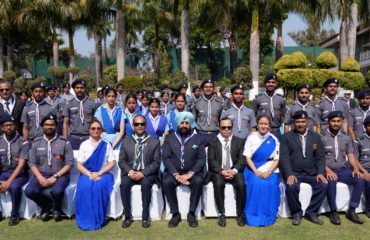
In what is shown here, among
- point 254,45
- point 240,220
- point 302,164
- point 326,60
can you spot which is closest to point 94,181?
point 240,220

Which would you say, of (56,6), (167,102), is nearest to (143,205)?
(167,102)

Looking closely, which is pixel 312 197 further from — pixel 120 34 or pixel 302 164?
pixel 120 34

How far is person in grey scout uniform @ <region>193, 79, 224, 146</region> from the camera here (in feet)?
19.7

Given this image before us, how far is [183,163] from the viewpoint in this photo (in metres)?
4.82

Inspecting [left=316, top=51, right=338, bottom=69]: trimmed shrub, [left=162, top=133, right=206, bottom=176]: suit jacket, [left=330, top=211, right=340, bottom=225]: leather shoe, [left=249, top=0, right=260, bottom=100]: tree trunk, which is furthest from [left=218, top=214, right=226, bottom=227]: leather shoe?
[left=316, top=51, right=338, bottom=69]: trimmed shrub

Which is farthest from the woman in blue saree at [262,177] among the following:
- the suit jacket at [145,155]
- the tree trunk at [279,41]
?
the tree trunk at [279,41]

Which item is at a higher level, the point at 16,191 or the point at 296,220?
the point at 16,191

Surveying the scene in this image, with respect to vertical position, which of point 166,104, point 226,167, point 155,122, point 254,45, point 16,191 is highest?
point 254,45

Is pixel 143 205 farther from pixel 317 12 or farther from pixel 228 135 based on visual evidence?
pixel 317 12

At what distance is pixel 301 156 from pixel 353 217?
976 millimetres

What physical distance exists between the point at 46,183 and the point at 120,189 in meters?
0.93

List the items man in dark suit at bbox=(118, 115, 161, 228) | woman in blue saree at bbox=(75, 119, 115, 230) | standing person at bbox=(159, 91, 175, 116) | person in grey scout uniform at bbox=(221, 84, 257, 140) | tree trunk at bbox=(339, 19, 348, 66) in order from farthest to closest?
tree trunk at bbox=(339, 19, 348, 66), standing person at bbox=(159, 91, 175, 116), person in grey scout uniform at bbox=(221, 84, 257, 140), man in dark suit at bbox=(118, 115, 161, 228), woman in blue saree at bbox=(75, 119, 115, 230)

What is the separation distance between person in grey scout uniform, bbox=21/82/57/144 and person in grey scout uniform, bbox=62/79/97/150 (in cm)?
31

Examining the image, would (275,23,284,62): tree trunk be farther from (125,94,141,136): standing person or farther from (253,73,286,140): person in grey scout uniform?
(125,94,141,136): standing person
